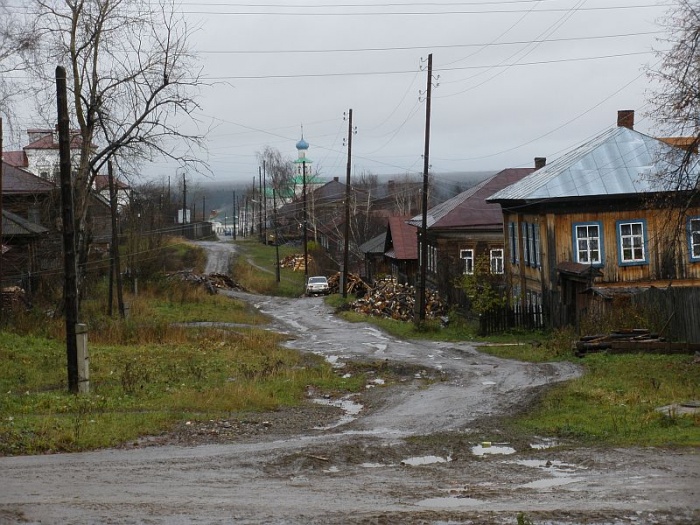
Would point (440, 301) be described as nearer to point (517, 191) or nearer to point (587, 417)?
point (517, 191)

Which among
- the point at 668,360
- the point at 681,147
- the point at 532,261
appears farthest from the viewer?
the point at 532,261

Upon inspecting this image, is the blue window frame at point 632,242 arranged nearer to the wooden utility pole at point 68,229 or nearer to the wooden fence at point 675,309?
the wooden fence at point 675,309

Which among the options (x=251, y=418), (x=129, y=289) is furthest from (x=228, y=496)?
(x=129, y=289)

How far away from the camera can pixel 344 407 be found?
18922 mm

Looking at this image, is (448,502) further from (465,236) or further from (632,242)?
(465,236)

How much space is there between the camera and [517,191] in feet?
120

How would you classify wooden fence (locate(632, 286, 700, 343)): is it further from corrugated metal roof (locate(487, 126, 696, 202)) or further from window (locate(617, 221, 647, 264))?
corrugated metal roof (locate(487, 126, 696, 202))

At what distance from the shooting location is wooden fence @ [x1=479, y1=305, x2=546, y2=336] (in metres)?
35.4

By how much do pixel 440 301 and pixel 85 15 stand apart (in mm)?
23132

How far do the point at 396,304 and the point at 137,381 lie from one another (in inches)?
1056

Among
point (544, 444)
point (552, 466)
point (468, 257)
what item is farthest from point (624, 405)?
point (468, 257)

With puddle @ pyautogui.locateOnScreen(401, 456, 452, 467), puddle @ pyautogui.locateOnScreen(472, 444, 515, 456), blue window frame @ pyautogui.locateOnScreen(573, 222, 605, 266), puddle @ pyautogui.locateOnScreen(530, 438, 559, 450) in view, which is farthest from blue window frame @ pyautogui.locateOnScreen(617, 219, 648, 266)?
puddle @ pyautogui.locateOnScreen(401, 456, 452, 467)

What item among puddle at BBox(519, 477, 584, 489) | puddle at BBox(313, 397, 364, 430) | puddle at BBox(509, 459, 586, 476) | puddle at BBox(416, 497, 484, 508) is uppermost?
puddle at BBox(416, 497, 484, 508)

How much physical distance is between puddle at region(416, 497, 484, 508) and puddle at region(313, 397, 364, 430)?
6.32 meters
